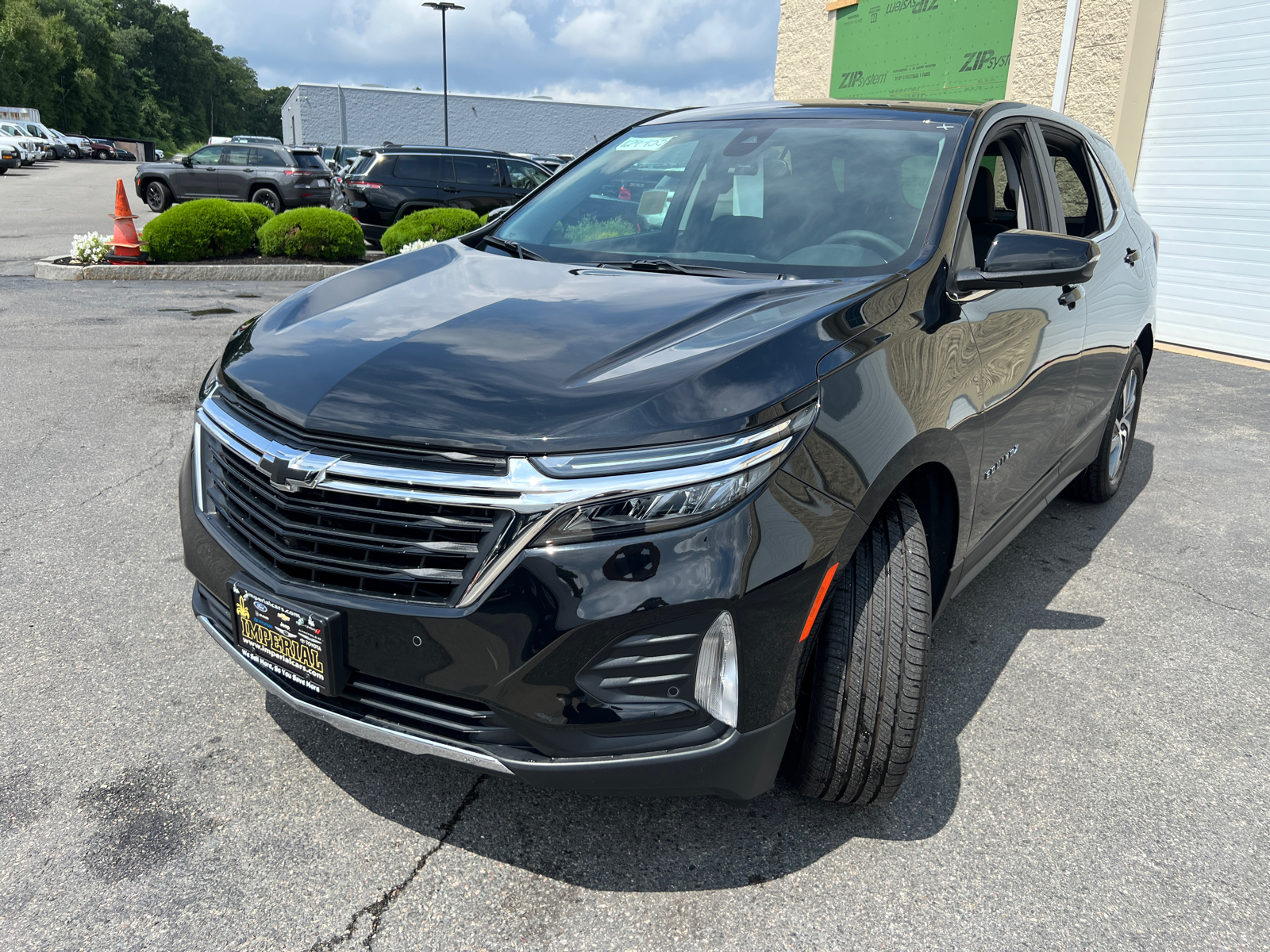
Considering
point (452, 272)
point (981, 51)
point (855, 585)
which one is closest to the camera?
point (855, 585)

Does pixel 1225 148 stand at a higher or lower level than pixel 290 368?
higher

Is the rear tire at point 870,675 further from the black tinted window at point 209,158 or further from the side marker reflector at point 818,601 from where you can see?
the black tinted window at point 209,158

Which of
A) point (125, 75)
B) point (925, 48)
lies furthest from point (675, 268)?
point (125, 75)

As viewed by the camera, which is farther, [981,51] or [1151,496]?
[981,51]

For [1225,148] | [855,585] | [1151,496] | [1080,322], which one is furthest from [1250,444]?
[855,585]

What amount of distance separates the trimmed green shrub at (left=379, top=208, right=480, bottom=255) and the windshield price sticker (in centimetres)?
872

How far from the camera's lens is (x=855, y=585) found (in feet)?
6.95

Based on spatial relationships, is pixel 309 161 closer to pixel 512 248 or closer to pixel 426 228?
pixel 426 228

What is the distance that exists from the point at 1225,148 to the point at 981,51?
138 inches

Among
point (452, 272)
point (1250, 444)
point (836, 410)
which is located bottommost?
point (1250, 444)

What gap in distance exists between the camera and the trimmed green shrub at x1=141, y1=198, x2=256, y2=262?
11.8 metres

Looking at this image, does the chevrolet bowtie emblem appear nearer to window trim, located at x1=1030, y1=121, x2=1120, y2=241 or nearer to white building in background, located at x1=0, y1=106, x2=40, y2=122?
window trim, located at x1=1030, y1=121, x2=1120, y2=241

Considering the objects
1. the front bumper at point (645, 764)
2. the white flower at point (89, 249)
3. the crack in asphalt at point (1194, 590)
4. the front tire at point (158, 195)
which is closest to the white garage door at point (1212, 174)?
the crack in asphalt at point (1194, 590)

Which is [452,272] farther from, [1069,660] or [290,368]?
[1069,660]
